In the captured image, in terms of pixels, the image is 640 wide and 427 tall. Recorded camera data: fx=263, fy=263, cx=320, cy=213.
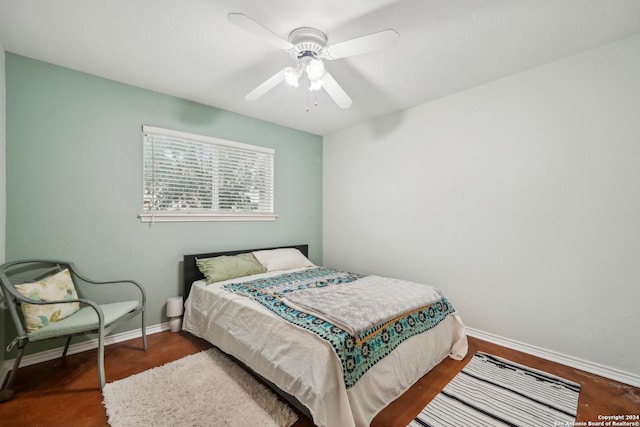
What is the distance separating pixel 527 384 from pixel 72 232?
155 inches

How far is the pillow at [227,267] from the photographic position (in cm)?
278

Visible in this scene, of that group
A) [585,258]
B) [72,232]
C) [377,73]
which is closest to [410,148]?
[377,73]

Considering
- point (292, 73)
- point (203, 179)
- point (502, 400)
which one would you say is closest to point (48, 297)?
point (203, 179)

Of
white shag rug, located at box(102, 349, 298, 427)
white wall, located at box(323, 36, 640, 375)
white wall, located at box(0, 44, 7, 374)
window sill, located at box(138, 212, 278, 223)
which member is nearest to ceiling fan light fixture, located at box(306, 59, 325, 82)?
white wall, located at box(323, 36, 640, 375)

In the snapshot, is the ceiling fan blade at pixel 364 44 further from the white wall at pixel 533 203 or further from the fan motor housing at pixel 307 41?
the white wall at pixel 533 203

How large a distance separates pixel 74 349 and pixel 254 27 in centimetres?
Result: 306

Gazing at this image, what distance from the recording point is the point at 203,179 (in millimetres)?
3113

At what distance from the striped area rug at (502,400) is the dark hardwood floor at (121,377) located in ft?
0.21

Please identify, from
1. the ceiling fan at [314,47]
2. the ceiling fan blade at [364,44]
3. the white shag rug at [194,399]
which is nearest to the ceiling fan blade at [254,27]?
the ceiling fan at [314,47]

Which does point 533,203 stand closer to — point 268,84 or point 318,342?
point 318,342

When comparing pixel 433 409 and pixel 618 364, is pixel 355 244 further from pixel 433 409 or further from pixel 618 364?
pixel 618 364

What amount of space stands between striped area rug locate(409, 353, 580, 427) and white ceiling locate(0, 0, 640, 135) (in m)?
2.57

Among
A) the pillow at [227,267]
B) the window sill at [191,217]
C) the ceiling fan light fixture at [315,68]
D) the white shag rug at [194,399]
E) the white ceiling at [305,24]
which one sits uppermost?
the white ceiling at [305,24]

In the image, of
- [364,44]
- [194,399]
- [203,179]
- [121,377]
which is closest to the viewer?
[364,44]
